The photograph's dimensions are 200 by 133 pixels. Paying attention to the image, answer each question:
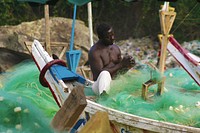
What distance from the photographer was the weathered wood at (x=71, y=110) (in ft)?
11.4

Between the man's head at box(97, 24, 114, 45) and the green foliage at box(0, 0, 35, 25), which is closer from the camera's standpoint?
the man's head at box(97, 24, 114, 45)

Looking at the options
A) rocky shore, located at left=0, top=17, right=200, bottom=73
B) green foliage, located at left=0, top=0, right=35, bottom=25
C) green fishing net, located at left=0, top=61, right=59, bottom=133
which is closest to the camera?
green fishing net, located at left=0, top=61, right=59, bottom=133

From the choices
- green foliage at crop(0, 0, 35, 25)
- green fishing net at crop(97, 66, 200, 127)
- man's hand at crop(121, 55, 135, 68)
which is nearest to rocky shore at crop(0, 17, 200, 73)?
green foliage at crop(0, 0, 35, 25)

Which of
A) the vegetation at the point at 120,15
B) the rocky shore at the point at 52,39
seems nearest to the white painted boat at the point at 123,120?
the rocky shore at the point at 52,39

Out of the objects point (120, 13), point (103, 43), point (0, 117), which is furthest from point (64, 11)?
point (0, 117)

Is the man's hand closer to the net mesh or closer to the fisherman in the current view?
the fisherman

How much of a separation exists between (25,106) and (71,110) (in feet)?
2.85

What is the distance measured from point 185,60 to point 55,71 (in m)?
1.62

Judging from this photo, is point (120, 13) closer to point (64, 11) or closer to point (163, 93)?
point (64, 11)

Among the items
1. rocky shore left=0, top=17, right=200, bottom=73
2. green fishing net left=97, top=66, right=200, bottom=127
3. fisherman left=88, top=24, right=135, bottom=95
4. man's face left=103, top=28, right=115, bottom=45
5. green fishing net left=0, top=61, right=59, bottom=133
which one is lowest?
rocky shore left=0, top=17, right=200, bottom=73

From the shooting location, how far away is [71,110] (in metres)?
Answer: 3.59

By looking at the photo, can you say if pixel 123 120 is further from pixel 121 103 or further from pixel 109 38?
pixel 109 38

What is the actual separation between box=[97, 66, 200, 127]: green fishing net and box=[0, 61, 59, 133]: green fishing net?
627 millimetres

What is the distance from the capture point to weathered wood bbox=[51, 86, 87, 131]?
137 inches
